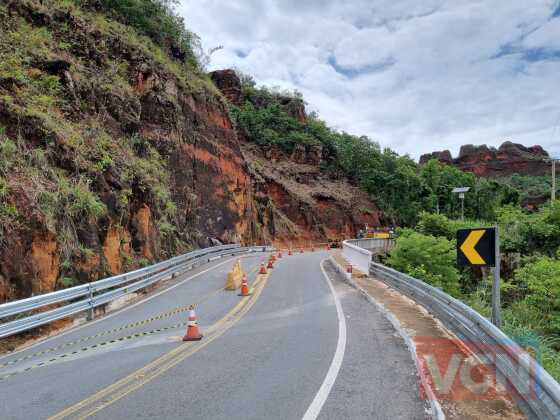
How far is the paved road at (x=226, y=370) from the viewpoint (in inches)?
191

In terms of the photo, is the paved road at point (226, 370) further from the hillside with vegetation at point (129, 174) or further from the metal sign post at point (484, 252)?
the hillside with vegetation at point (129, 174)

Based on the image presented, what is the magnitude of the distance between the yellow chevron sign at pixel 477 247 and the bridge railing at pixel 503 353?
802 millimetres

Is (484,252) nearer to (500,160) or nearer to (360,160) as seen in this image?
(360,160)

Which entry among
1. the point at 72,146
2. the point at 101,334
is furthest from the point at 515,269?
the point at 72,146

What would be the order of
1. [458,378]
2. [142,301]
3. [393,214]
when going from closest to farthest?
[458,378] < [142,301] < [393,214]

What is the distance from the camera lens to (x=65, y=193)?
11867 mm

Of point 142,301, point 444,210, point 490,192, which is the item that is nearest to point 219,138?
point 142,301

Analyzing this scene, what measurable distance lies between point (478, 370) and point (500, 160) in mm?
138844

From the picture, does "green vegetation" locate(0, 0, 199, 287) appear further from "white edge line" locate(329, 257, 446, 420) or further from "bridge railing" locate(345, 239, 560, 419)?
"bridge railing" locate(345, 239, 560, 419)

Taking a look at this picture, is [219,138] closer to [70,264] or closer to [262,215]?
[262,215]

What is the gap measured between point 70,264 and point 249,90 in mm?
61518

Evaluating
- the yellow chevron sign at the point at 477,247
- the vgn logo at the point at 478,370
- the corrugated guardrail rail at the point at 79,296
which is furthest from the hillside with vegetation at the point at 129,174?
the yellow chevron sign at the point at 477,247

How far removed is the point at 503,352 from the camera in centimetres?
523

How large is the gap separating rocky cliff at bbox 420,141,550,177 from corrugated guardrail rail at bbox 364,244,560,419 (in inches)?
5156
